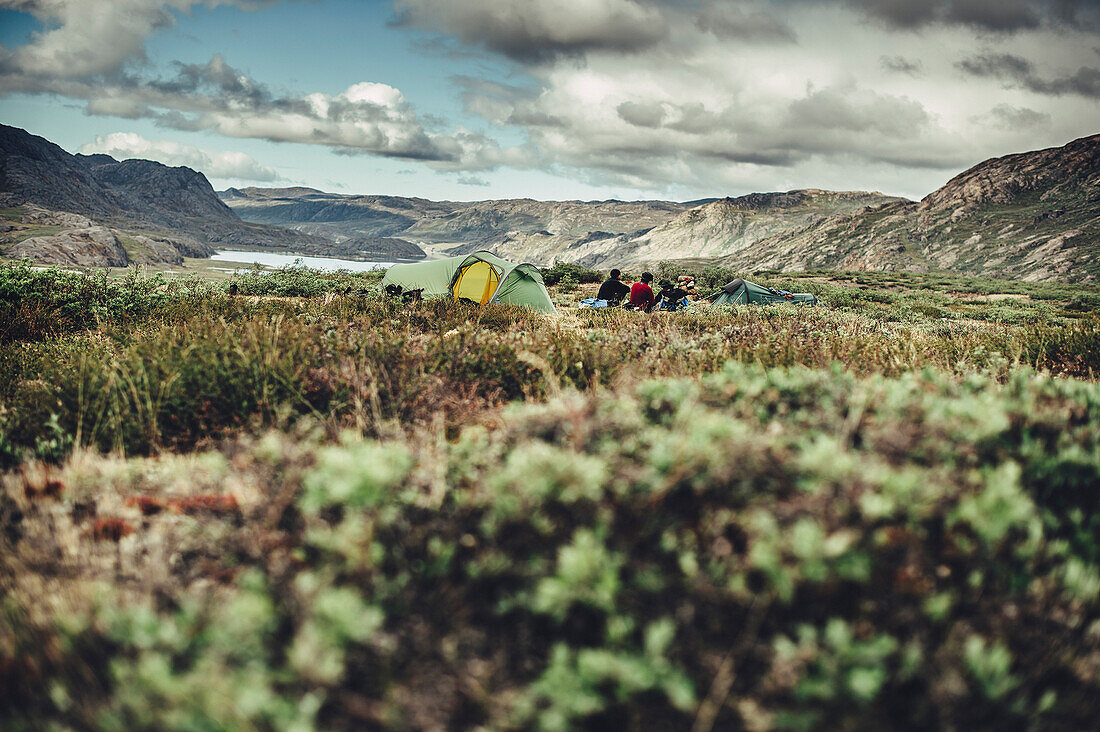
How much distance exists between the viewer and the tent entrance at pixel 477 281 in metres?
16.9

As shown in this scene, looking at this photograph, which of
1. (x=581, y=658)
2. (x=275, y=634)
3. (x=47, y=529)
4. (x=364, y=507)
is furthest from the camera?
(x=47, y=529)

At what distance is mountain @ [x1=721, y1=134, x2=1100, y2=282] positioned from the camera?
368 feet

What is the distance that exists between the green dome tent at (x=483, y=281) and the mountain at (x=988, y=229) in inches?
4701

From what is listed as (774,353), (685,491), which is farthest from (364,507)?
(774,353)

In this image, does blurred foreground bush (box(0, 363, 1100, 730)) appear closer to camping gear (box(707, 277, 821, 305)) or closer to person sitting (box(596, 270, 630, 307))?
person sitting (box(596, 270, 630, 307))

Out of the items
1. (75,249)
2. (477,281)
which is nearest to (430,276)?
(477,281)

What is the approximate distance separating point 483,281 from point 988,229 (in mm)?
166336

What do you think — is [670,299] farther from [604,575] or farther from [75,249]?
[75,249]

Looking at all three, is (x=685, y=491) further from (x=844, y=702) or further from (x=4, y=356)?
(x=4, y=356)

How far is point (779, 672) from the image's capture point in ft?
5.79

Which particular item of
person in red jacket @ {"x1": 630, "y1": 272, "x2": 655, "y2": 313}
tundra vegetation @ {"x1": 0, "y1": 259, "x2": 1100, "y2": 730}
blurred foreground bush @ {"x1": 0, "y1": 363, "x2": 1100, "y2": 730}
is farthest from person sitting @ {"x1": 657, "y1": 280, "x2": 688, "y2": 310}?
blurred foreground bush @ {"x1": 0, "y1": 363, "x2": 1100, "y2": 730}

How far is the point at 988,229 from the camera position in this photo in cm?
13488

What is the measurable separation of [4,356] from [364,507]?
7.80 m

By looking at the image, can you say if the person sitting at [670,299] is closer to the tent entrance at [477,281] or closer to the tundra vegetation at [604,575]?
the tent entrance at [477,281]
